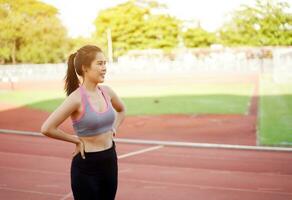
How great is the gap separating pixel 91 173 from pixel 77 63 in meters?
0.83

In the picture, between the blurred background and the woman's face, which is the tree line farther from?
the woman's face

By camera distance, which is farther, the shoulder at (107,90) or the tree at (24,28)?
the tree at (24,28)

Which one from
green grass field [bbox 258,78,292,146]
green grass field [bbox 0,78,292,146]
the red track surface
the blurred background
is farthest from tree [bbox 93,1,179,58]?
the red track surface

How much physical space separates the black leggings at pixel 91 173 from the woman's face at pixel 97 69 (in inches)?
21.8

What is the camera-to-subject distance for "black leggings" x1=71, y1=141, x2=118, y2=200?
304cm

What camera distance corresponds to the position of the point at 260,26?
55125 millimetres

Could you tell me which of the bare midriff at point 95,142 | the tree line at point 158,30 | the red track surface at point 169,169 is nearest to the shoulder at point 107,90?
the bare midriff at point 95,142

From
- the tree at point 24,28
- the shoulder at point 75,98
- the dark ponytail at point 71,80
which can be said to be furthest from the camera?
the tree at point 24,28

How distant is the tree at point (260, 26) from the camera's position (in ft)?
164

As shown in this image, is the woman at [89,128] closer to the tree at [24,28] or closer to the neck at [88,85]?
the neck at [88,85]

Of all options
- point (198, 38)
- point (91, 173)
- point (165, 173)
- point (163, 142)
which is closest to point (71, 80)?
point (91, 173)

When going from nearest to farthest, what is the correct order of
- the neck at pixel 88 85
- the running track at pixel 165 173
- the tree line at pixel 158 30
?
the neck at pixel 88 85 < the running track at pixel 165 173 < the tree line at pixel 158 30

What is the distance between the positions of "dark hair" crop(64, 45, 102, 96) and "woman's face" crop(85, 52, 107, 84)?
1.2 inches

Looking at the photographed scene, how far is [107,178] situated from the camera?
10.2ft
